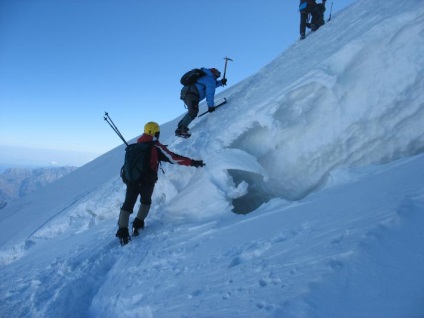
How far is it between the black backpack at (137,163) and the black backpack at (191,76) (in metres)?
2.55

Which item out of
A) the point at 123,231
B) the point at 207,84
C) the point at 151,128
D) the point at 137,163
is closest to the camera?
the point at 137,163

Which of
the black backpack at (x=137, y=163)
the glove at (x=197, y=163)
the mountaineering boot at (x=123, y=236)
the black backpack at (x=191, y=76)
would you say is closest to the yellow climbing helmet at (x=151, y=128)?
the black backpack at (x=137, y=163)

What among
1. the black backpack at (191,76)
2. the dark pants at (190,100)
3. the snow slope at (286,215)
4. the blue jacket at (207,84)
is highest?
the black backpack at (191,76)

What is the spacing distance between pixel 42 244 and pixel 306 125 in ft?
21.9

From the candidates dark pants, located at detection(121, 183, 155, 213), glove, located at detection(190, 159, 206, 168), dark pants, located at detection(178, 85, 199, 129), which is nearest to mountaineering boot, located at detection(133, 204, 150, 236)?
dark pants, located at detection(121, 183, 155, 213)

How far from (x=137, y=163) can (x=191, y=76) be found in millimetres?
2955

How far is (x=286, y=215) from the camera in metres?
3.79

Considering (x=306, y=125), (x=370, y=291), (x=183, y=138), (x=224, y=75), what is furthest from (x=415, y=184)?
(x=224, y=75)

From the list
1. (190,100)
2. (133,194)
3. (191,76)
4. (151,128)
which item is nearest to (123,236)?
(133,194)

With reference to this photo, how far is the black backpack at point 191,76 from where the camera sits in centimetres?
697

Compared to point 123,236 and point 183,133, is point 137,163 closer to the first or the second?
point 123,236

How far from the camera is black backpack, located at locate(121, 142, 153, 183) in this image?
4938 mm

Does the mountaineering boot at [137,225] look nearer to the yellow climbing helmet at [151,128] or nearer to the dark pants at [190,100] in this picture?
the yellow climbing helmet at [151,128]

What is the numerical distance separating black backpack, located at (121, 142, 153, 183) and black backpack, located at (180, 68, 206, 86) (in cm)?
255
